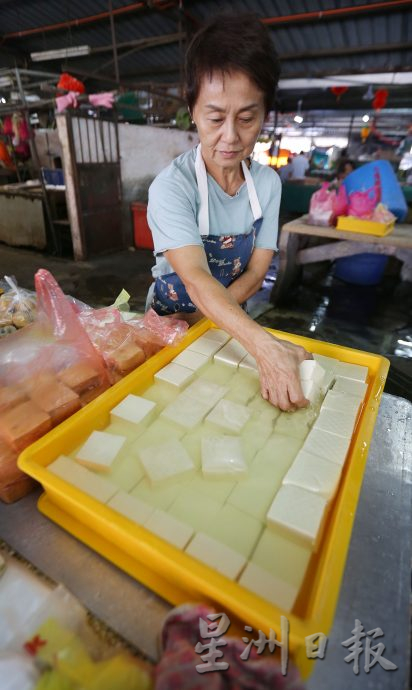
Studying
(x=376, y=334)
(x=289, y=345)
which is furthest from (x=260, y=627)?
(x=376, y=334)

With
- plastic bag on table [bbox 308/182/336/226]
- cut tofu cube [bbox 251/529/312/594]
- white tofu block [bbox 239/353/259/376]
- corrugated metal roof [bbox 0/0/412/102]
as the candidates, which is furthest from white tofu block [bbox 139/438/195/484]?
corrugated metal roof [bbox 0/0/412/102]

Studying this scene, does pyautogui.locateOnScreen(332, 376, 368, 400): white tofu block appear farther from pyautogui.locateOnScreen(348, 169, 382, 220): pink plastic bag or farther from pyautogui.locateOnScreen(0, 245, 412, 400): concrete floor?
pyautogui.locateOnScreen(348, 169, 382, 220): pink plastic bag

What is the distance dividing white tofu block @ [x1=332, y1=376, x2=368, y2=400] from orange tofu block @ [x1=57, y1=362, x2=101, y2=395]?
798mm

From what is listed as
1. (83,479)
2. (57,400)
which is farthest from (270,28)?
(83,479)

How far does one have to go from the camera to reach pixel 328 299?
16.9ft

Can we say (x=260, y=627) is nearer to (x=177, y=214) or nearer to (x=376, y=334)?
(x=177, y=214)

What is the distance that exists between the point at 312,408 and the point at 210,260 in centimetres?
94

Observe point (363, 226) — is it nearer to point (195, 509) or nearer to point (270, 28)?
point (195, 509)

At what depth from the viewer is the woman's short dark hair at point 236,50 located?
1.15 m

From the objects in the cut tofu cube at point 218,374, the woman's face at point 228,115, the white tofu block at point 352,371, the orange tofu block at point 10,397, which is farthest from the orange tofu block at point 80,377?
the woman's face at point 228,115

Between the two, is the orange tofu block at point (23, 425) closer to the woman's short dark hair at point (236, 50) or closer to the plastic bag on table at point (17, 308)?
the plastic bag on table at point (17, 308)

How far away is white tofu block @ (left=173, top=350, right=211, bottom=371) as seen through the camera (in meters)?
1.25

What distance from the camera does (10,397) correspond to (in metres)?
0.97

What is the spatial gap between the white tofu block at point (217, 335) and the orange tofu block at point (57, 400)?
2.00ft
